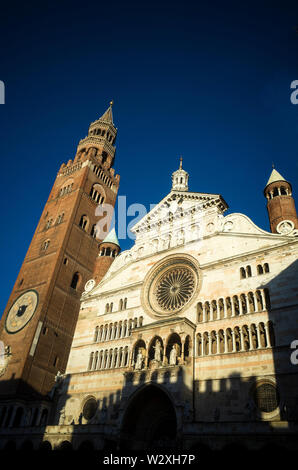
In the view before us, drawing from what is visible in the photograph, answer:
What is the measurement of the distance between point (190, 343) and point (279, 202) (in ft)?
46.6

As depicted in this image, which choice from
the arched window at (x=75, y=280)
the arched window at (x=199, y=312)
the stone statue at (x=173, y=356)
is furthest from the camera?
the arched window at (x=75, y=280)

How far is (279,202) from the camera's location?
30031 millimetres

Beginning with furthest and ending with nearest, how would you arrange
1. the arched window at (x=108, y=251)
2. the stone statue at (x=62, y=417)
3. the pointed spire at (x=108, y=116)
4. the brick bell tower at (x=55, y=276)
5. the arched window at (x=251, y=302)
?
the pointed spire at (x=108, y=116), the arched window at (x=108, y=251), the brick bell tower at (x=55, y=276), the stone statue at (x=62, y=417), the arched window at (x=251, y=302)

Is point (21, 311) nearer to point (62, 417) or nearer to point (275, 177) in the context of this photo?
point (62, 417)

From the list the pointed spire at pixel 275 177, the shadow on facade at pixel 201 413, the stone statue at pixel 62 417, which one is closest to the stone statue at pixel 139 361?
the shadow on facade at pixel 201 413

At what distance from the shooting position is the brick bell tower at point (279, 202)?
1142 inches

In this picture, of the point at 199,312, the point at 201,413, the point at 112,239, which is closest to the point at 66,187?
the point at 112,239

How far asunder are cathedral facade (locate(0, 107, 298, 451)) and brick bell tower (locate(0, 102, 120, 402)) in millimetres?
1925

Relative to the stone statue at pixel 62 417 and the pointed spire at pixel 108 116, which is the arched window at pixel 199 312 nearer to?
the stone statue at pixel 62 417

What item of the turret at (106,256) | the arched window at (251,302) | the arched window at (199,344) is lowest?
Result: the arched window at (199,344)

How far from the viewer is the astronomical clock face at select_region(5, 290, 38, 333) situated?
3569 cm

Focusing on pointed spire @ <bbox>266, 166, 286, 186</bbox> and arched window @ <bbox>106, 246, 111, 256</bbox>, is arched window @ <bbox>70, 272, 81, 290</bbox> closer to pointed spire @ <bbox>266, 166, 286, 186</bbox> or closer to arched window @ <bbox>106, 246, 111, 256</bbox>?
arched window @ <bbox>106, 246, 111, 256</bbox>

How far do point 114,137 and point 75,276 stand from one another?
2747 cm

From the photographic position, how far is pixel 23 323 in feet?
116
